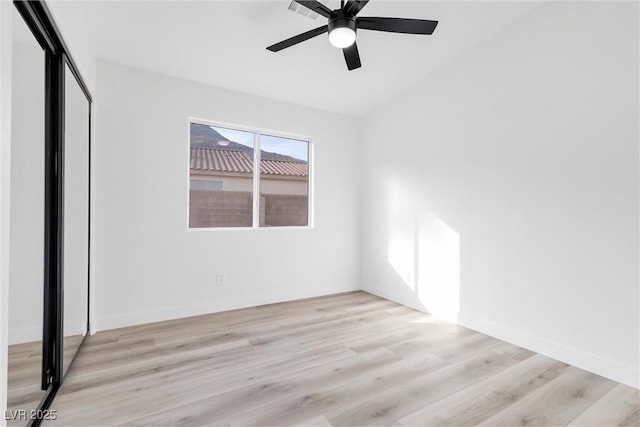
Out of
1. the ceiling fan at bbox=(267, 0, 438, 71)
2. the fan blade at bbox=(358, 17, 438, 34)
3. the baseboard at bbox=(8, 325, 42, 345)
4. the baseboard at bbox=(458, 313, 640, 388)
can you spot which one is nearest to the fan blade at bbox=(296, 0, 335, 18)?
the ceiling fan at bbox=(267, 0, 438, 71)

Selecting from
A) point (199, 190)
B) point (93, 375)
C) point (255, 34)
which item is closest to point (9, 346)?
point (93, 375)

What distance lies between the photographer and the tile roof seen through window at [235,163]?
141 inches

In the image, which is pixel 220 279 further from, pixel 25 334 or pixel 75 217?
pixel 25 334

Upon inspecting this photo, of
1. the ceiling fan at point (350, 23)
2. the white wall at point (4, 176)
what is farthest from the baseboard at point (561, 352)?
the white wall at point (4, 176)

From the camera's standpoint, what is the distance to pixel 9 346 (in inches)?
48.9

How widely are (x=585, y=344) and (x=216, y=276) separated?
11.0 ft

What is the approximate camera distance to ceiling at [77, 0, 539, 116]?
253 centimetres

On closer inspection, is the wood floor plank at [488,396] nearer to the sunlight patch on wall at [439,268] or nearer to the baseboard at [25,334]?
the sunlight patch on wall at [439,268]

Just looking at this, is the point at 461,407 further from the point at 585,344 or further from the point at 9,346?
the point at 9,346

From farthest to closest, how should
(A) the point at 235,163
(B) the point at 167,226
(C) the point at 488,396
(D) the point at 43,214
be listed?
(A) the point at 235,163
(B) the point at 167,226
(C) the point at 488,396
(D) the point at 43,214

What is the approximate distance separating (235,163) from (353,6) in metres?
2.29

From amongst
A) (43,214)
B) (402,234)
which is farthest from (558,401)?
(43,214)

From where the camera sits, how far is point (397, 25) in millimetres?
2162

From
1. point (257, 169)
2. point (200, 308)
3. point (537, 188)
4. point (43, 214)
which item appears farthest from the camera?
point (257, 169)
